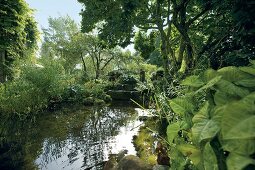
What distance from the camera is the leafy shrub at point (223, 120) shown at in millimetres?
1071

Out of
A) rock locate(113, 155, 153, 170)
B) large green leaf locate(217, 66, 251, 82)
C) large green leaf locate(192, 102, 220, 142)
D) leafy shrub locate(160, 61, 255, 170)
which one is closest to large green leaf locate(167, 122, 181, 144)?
leafy shrub locate(160, 61, 255, 170)

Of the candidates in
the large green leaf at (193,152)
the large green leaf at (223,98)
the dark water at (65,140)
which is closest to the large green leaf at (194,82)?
the large green leaf at (223,98)

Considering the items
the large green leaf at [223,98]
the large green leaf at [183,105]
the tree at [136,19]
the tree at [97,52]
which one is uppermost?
the tree at [97,52]

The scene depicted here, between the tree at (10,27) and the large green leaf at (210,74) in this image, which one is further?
the tree at (10,27)

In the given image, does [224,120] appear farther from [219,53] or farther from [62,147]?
[62,147]

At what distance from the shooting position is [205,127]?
1343 mm

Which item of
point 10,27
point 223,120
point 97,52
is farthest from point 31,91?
point 97,52

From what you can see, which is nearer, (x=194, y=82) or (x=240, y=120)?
(x=240, y=120)

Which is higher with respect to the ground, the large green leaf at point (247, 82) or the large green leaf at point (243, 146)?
the large green leaf at point (247, 82)

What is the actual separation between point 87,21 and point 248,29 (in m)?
9.28

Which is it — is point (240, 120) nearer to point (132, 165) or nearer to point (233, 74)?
point (233, 74)

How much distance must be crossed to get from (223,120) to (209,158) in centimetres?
33

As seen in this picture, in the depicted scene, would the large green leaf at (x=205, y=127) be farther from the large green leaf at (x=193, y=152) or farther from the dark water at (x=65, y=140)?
the dark water at (x=65, y=140)

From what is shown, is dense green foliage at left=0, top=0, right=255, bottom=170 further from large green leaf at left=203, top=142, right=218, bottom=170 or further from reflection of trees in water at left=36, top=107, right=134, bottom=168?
reflection of trees in water at left=36, top=107, right=134, bottom=168
